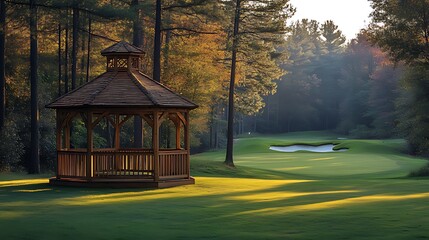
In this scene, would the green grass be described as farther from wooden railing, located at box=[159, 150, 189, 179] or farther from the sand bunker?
the sand bunker

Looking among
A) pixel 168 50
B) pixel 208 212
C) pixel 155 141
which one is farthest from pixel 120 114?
pixel 168 50

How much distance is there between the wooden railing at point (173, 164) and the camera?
23.9 m

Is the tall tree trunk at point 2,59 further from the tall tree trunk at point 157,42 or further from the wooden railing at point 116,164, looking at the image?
the wooden railing at point 116,164

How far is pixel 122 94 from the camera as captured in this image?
23672mm

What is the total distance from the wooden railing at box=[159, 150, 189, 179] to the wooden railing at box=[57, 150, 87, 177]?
110 inches

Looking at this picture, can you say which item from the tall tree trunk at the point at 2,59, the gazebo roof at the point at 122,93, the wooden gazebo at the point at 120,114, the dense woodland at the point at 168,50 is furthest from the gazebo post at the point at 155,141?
the tall tree trunk at the point at 2,59

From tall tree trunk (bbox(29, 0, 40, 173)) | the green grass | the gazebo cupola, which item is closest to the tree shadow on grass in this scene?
the green grass

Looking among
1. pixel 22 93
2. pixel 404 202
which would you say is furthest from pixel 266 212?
pixel 22 93

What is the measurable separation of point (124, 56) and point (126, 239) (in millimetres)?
14617

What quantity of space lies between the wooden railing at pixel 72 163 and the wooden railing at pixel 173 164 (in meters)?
2.80

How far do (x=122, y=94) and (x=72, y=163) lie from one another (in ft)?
10.3

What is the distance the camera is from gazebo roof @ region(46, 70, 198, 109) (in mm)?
23125

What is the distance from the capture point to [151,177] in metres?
23.7

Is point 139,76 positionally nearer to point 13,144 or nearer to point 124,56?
point 124,56
